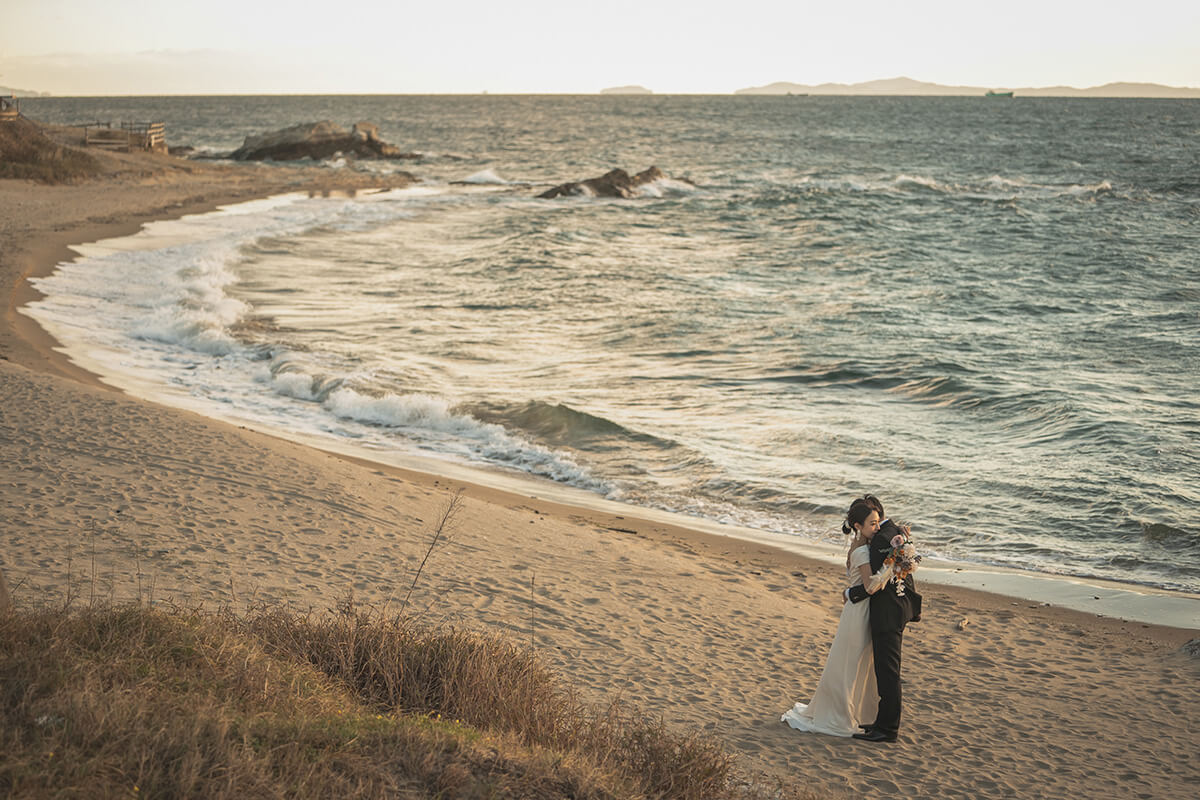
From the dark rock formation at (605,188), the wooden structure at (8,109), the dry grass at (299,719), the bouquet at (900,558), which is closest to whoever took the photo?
the dry grass at (299,719)

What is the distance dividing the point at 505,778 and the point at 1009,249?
3156cm

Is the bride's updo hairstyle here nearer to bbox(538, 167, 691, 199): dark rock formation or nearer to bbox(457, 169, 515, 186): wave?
bbox(538, 167, 691, 199): dark rock formation

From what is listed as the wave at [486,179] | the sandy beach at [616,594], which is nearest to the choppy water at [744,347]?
the sandy beach at [616,594]

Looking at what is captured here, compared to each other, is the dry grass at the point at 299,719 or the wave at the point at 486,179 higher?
the wave at the point at 486,179

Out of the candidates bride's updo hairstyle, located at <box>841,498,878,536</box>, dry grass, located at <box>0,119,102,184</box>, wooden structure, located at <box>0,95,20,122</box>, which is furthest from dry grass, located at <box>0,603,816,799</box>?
wooden structure, located at <box>0,95,20,122</box>

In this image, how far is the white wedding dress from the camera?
5.99m

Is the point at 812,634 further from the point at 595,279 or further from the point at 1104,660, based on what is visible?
the point at 595,279

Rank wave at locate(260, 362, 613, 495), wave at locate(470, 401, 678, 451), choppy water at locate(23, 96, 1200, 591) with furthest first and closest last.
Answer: wave at locate(470, 401, 678, 451)
wave at locate(260, 362, 613, 495)
choppy water at locate(23, 96, 1200, 591)

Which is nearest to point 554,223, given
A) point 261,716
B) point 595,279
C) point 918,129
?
point 595,279

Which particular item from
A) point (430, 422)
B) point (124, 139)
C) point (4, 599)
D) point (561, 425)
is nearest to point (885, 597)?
point (4, 599)

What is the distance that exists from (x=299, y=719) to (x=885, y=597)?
3.51 metres

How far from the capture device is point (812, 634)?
7656mm

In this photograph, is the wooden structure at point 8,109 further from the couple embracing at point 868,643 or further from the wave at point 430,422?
the couple embracing at point 868,643

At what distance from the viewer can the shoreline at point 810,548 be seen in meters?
8.61
